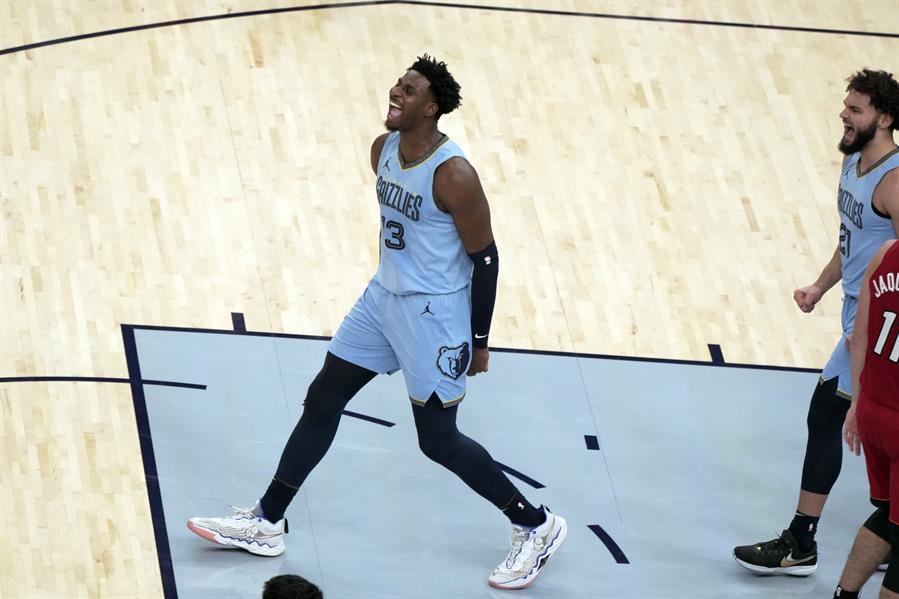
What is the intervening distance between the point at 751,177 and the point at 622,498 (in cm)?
270

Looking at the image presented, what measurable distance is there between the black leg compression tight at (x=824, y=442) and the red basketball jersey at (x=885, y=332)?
824mm

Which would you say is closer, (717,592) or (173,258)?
(717,592)

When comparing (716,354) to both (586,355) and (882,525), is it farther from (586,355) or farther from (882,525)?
(882,525)

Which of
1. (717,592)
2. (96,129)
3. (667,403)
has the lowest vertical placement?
(717,592)

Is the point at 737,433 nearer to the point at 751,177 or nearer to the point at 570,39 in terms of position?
the point at 751,177

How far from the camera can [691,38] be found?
909 centimetres

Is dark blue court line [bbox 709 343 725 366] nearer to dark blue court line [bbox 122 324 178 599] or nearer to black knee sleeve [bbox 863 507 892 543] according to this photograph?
black knee sleeve [bbox 863 507 892 543]

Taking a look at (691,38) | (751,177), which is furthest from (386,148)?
(691,38)

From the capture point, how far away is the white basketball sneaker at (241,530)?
5.43 metres

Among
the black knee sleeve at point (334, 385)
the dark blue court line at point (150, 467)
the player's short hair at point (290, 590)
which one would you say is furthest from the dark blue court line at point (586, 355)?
the player's short hair at point (290, 590)

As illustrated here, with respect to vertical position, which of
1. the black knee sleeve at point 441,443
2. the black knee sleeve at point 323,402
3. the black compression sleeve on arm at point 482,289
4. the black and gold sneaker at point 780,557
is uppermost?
the black compression sleeve on arm at point 482,289

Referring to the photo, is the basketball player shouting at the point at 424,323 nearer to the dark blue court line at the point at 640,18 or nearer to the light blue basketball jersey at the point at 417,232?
the light blue basketball jersey at the point at 417,232

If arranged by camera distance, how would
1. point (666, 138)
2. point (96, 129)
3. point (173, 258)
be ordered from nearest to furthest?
point (173, 258)
point (96, 129)
point (666, 138)

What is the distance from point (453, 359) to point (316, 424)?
0.55m
